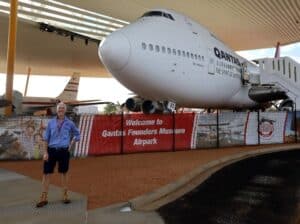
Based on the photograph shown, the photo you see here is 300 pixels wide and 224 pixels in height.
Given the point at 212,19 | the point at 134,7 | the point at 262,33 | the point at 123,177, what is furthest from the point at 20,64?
the point at 123,177

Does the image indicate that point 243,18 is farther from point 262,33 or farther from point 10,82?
point 10,82

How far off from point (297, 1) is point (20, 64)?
3269cm

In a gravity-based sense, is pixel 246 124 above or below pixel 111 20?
below

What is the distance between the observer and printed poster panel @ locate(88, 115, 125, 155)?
44.6 feet


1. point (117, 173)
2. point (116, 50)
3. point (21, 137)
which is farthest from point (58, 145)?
point (21, 137)

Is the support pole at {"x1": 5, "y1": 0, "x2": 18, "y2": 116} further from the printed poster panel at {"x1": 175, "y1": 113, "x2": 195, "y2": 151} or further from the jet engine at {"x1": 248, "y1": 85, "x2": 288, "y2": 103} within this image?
the jet engine at {"x1": 248, "y1": 85, "x2": 288, "y2": 103}

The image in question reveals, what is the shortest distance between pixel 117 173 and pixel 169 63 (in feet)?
15.3

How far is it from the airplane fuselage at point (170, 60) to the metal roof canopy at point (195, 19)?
13216 mm

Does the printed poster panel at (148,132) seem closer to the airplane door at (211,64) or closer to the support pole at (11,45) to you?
the airplane door at (211,64)

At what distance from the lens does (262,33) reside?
37.2 m

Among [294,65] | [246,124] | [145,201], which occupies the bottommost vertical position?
[145,201]

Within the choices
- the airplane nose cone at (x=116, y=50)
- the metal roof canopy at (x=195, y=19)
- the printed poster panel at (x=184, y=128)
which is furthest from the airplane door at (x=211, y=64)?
the metal roof canopy at (x=195, y=19)

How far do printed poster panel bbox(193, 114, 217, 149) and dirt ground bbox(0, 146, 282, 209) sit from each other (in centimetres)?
296

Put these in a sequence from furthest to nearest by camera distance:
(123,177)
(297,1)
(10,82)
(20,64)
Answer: (20,64) → (297,1) → (10,82) → (123,177)
